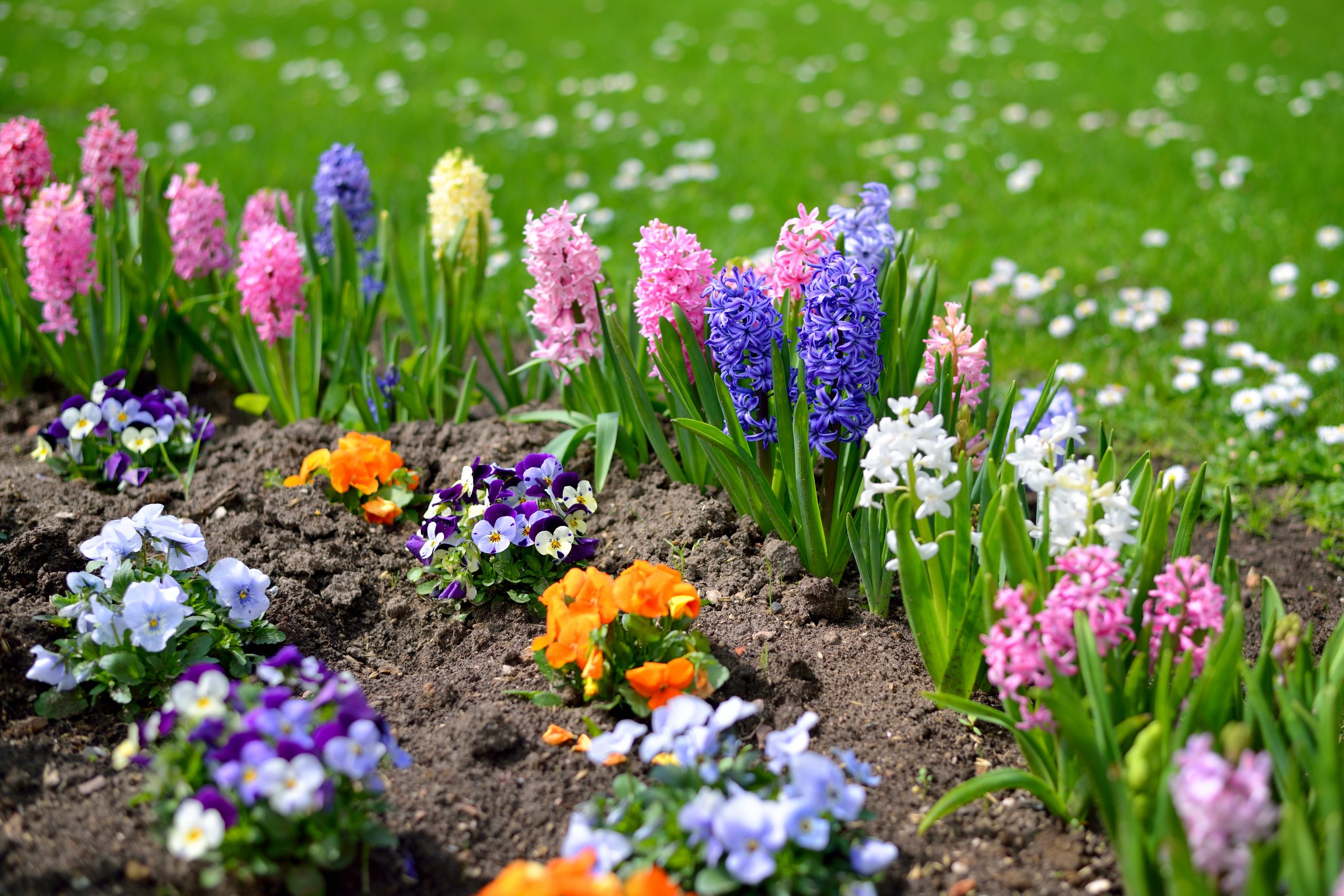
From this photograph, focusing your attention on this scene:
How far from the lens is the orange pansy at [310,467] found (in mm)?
2746

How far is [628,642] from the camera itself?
6.65ft

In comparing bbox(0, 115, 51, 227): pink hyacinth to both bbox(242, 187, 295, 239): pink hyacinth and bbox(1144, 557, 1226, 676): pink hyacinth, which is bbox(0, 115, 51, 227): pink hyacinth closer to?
bbox(242, 187, 295, 239): pink hyacinth

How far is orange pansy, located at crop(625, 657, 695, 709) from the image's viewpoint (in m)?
1.92

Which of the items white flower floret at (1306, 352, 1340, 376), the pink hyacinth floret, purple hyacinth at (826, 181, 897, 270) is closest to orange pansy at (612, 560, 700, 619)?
the pink hyacinth floret

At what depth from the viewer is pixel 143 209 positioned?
10.5ft

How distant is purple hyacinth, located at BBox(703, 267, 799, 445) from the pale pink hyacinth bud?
0.40m

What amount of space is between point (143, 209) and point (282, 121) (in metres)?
3.81

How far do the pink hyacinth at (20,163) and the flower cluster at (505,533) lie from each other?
1873mm

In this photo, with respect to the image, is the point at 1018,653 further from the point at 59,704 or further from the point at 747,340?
the point at 59,704

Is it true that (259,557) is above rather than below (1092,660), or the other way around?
below

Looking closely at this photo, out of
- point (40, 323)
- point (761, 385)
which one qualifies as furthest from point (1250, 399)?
point (40, 323)

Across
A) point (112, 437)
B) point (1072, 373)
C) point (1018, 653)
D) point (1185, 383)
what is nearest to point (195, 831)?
point (1018, 653)

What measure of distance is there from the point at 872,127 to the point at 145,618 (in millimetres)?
5909

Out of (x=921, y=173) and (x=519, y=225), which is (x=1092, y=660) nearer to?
(x=519, y=225)
